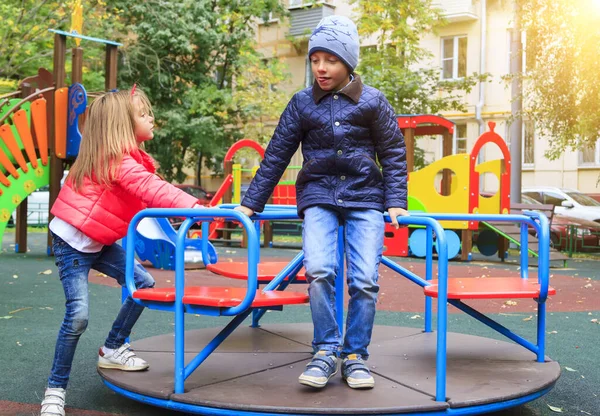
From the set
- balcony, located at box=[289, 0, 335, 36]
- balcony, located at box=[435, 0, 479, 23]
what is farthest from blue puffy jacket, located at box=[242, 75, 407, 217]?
balcony, located at box=[289, 0, 335, 36]

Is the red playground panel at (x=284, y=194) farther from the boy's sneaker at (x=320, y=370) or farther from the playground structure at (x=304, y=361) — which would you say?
the boy's sneaker at (x=320, y=370)

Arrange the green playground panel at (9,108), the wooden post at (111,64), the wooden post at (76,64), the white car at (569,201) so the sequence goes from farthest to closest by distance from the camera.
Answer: the white car at (569,201) < the wooden post at (111,64) < the wooden post at (76,64) < the green playground panel at (9,108)

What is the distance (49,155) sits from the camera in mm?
11609

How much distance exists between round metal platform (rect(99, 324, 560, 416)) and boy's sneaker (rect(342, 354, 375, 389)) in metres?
0.04

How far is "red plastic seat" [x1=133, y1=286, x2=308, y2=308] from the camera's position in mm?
3230

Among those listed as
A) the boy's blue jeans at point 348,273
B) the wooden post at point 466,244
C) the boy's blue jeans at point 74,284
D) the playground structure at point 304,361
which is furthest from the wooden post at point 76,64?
the boy's blue jeans at point 348,273

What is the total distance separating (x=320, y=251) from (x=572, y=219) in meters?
14.1

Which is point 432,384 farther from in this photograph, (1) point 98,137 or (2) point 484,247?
(2) point 484,247

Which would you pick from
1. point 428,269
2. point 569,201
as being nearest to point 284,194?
point 569,201

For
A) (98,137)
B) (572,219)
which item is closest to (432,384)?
(98,137)

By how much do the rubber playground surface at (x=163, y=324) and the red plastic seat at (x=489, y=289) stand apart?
575 mm

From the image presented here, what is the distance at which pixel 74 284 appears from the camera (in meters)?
3.52

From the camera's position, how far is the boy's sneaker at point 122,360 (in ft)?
12.4

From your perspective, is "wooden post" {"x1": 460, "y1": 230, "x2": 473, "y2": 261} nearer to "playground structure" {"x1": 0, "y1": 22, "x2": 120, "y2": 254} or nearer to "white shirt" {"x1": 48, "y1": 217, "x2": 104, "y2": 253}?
"playground structure" {"x1": 0, "y1": 22, "x2": 120, "y2": 254}
